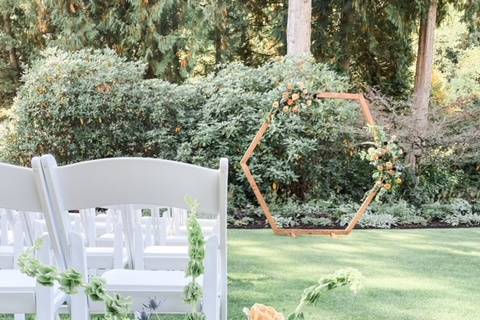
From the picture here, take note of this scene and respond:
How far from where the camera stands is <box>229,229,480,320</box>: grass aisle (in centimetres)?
325

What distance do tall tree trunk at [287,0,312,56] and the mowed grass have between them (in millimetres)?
3970

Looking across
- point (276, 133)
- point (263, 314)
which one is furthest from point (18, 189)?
point (276, 133)

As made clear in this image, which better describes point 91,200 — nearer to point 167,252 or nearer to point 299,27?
point 167,252

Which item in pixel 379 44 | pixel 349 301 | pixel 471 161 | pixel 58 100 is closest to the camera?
pixel 349 301

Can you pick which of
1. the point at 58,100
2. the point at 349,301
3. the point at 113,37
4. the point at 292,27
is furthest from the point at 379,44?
the point at 349,301

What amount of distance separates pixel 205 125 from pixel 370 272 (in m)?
4.59

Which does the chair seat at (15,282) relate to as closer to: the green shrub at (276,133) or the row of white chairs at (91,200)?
the row of white chairs at (91,200)

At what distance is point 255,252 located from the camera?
5105 mm

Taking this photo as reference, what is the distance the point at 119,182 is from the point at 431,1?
10005 mm

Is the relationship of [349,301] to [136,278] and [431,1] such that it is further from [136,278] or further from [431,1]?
[431,1]

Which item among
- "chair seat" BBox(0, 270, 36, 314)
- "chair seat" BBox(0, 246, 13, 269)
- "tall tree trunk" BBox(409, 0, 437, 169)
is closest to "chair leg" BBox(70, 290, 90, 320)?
"chair seat" BBox(0, 270, 36, 314)

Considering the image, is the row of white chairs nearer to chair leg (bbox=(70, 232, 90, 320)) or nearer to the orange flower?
chair leg (bbox=(70, 232, 90, 320))

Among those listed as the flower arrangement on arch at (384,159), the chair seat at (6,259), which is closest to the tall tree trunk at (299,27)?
the flower arrangement on arch at (384,159)

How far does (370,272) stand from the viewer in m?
4.33
